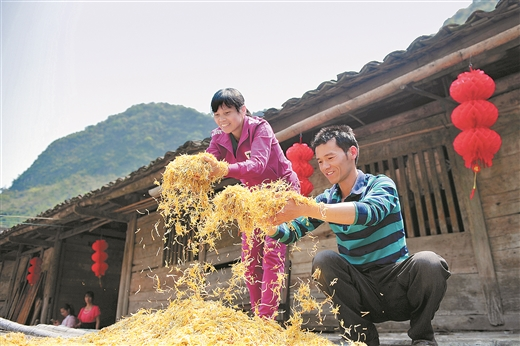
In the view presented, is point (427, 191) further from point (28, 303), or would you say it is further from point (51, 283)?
point (28, 303)

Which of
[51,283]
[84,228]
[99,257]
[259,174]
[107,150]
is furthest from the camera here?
[107,150]

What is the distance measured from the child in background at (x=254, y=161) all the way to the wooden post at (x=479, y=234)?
106 inches

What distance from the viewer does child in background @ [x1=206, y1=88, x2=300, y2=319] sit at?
2980mm

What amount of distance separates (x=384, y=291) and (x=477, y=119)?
2580 mm

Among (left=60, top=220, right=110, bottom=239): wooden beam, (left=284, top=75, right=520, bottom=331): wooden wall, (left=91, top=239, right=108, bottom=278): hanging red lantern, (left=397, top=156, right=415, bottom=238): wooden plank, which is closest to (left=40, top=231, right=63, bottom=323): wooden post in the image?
(left=60, top=220, right=110, bottom=239): wooden beam

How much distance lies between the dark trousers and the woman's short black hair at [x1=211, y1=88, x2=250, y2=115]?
143 centimetres

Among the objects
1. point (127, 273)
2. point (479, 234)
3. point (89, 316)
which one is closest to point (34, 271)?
point (89, 316)

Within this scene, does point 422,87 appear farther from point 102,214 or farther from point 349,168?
point 102,214

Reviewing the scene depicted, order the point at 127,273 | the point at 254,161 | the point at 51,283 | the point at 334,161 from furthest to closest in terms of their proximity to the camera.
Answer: the point at 51,283 < the point at 127,273 < the point at 254,161 < the point at 334,161

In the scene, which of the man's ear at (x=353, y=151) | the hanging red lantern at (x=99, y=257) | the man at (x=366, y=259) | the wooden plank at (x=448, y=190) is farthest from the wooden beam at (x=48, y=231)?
the man's ear at (x=353, y=151)

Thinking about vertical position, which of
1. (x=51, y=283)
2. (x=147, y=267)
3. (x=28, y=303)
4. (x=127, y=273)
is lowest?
(x=28, y=303)

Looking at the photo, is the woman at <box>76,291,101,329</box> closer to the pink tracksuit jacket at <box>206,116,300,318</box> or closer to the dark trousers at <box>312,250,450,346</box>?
the pink tracksuit jacket at <box>206,116,300,318</box>

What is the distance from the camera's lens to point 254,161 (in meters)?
2.99

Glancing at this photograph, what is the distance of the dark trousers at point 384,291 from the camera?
7.63 feet
